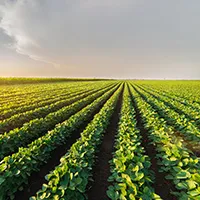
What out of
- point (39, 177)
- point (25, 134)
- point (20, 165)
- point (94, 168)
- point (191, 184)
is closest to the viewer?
point (191, 184)

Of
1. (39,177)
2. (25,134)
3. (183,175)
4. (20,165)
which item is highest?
(183,175)

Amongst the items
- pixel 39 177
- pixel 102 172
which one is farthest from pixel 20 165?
pixel 102 172

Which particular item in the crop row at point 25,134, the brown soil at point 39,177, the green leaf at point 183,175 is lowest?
the brown soil at point 39,177

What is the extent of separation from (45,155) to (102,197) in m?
1.90

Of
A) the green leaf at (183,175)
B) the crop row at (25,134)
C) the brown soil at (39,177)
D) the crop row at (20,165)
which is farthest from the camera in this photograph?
the crop row at (25,134)

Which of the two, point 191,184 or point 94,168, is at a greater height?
point 191,184

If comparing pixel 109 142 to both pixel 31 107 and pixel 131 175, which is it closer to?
pixel 131 175

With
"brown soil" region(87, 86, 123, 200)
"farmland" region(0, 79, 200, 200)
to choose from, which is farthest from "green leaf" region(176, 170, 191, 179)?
"brown soil" region(87, 86, 123, 200)

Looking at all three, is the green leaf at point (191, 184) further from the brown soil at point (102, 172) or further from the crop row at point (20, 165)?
the crop row at point (20, 165)

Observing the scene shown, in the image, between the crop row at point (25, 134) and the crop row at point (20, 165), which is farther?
the crop row at point (25, 134)

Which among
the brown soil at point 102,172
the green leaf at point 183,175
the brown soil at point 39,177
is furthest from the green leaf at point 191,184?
the brown soil at point 39,177

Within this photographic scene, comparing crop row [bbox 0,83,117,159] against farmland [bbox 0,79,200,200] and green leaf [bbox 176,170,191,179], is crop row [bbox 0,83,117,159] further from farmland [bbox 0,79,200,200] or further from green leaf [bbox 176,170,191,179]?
green leaf [bbox 176,170,191,179]

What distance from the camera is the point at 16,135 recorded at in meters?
5.45

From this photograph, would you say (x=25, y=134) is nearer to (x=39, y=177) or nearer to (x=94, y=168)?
(x=39, y=177)
